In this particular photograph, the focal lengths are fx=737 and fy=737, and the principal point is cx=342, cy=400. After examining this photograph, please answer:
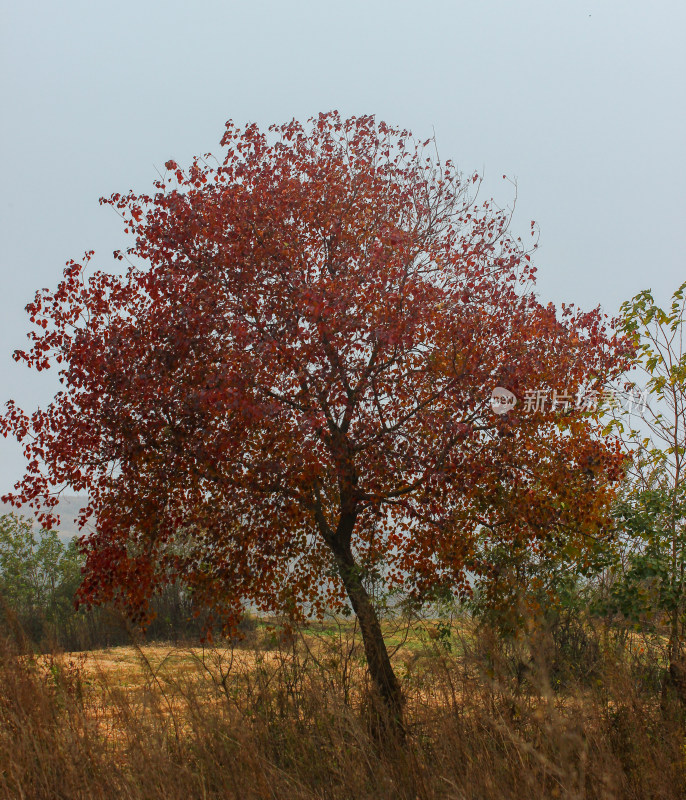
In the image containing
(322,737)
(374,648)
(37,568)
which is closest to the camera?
(322,737)

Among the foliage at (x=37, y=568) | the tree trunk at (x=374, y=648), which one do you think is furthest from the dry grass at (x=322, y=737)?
the foliage at (x=37, y=568)

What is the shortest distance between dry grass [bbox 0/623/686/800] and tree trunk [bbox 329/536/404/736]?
512mm

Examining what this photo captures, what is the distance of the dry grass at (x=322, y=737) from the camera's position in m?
5.02

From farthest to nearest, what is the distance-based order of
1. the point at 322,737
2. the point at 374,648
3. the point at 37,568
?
1. the point at 37,568
2. the point at 374,648
3. the point at 322,737

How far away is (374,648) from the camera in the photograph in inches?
317

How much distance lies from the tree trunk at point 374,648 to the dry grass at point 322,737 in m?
0.51

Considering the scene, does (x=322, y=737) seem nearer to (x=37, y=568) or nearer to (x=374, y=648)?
(x=374, y=648)

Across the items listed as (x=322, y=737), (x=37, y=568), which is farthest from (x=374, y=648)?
(x=37, y=568)

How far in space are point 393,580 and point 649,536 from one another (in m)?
3.32

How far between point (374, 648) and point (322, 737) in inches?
82.6

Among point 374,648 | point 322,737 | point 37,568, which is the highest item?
point 37,568

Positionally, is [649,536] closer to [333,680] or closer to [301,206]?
[333,680]

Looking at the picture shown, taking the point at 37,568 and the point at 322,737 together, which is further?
the point at 37,568

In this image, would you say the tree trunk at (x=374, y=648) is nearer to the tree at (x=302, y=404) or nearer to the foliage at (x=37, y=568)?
the tree at (x=302, y=404)
